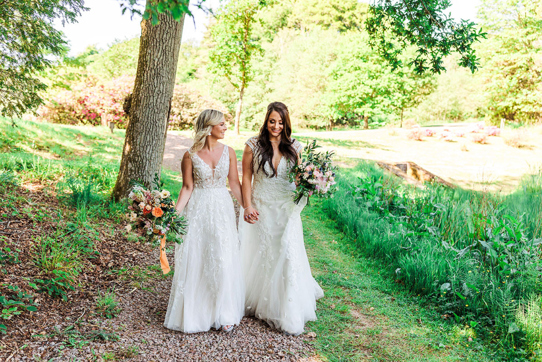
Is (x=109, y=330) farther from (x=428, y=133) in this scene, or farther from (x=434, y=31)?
(x=428, y=133)

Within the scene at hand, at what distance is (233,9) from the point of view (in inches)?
663

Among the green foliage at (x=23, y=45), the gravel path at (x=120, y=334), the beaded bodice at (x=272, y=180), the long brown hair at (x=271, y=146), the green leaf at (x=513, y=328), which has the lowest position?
the gravel path at (x=120, y=334)

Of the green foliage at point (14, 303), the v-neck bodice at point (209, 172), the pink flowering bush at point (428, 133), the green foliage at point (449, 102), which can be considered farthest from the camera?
the green foliage at point (449, 102)

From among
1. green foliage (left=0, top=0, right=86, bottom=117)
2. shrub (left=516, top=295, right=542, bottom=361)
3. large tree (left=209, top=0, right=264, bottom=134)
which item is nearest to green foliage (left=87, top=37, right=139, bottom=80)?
large tree (left=209, top=0, right=264, bottom=134)

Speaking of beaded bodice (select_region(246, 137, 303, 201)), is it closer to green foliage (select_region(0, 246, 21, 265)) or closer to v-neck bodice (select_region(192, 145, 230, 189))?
v-neck bodice (select_region(192, 145, 230, 189))

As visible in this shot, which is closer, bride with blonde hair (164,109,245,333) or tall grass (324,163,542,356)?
bride with blonde hair (164,109,245,333)

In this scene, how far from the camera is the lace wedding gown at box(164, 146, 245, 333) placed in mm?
3598

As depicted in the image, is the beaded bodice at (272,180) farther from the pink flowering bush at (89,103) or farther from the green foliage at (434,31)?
the pink flowering bush at (89,103)

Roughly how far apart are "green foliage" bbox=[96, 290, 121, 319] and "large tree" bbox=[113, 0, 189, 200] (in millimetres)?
2546

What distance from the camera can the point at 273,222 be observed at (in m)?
4.04

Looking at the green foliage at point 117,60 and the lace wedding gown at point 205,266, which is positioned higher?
the green foliage at point 117,60

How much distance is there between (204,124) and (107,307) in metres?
2.08

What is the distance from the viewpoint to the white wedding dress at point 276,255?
3.80 meters

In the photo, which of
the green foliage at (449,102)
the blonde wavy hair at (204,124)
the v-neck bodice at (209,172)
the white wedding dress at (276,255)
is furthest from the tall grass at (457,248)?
the green foliage at (449,102)
